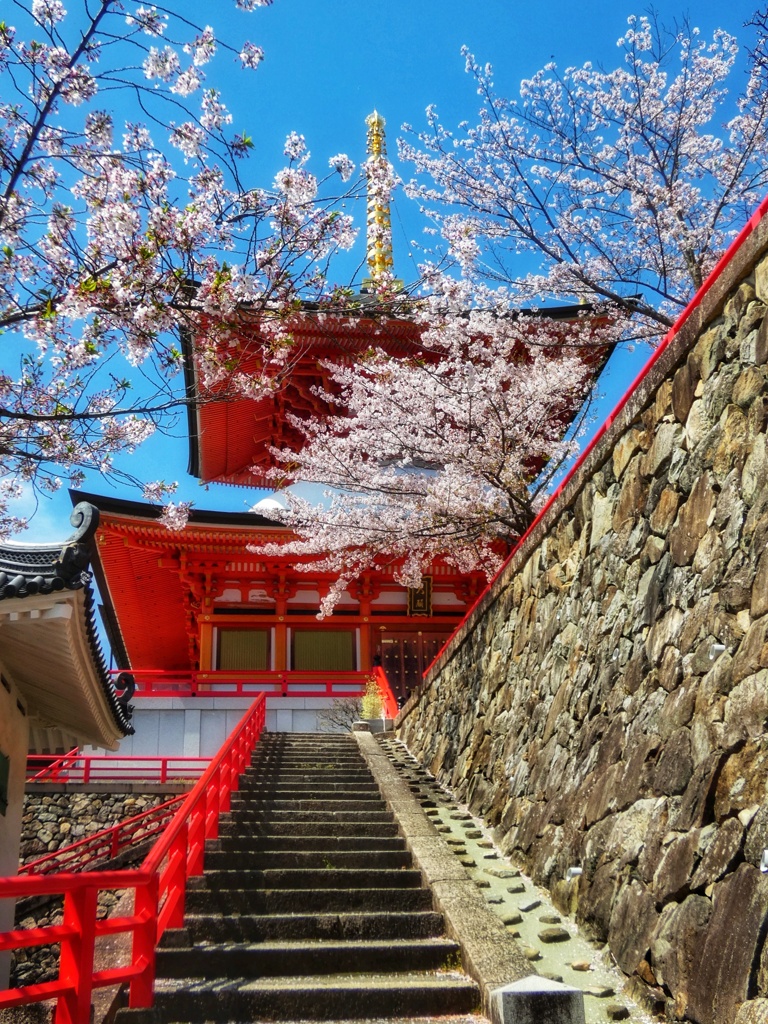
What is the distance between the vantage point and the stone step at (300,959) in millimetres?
5711

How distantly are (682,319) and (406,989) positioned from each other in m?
4.97

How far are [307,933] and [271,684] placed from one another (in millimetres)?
12162

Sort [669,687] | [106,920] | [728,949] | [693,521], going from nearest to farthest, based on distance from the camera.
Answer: [728,949], [106,920], [669,687], [693,521]

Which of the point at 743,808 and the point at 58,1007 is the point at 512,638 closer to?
the point at 743,808

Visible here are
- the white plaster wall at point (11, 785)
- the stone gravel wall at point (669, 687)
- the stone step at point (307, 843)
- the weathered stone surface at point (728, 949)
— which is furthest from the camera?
the white plaster wall at point (11, 785)

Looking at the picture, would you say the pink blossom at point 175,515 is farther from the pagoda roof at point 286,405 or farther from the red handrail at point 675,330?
the red handrail at point 675,330

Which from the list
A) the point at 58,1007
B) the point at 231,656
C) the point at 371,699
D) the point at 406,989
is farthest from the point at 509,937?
the point at 231,656

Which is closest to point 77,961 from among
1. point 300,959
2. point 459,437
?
point 300,959

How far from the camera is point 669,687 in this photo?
17.5 ft

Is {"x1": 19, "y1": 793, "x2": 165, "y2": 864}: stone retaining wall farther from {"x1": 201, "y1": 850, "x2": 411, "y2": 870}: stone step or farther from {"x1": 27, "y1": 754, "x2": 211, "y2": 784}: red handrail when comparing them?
{"x1": 201, "y1": 850, "x2": 411, "y2": 870}: stone step

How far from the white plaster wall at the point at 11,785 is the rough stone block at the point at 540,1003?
Result: 5.96 metres

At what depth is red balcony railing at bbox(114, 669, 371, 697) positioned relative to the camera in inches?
706

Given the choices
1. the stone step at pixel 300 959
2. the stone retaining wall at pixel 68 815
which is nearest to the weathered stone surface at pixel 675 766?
the stone step at pixel 300 959

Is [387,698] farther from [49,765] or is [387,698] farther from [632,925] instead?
[632,925]
